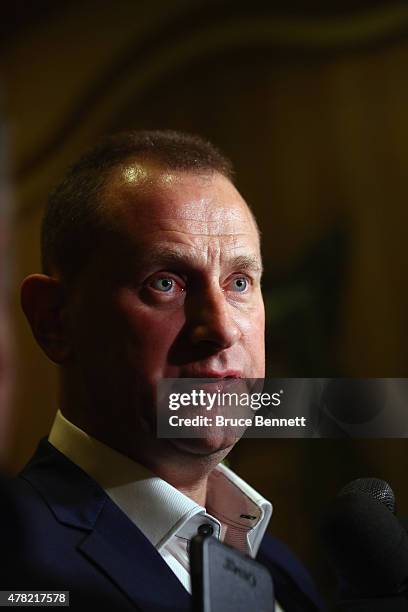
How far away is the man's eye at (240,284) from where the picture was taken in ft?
2.94

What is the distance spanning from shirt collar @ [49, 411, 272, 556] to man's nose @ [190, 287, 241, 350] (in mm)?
159

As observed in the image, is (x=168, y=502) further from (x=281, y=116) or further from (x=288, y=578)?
(x=281, y=116)

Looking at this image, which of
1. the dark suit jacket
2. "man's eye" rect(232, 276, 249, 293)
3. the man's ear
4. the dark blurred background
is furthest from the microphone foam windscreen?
the dark blurred background

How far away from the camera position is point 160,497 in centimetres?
87

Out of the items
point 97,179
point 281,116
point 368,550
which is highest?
point 281,116

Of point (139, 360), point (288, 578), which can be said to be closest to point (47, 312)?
point (139, 360)


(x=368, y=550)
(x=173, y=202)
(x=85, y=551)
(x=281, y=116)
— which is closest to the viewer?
(x=368, y=550)

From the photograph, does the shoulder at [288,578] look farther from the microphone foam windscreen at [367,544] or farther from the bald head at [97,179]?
the bald head at [97,179]

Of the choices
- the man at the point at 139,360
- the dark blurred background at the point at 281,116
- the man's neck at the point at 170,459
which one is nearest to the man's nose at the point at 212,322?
the man at the point at 139,360

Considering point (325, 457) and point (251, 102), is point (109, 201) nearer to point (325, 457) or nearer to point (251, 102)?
point (325, 457)

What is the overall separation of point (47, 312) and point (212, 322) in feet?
0.73

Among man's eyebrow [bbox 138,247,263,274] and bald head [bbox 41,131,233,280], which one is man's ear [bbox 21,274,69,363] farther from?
man's eyebrow [bbox 138,247,263,274]

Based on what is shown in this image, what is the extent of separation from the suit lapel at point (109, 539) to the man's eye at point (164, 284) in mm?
211

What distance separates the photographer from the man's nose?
832 millimetres
